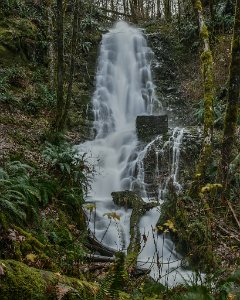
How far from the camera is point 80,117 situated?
1655cm

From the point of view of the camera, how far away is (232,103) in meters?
8.80

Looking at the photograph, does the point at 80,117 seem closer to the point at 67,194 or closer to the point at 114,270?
the point at 67,194

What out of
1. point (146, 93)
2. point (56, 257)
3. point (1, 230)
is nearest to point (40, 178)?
point (56, 257)

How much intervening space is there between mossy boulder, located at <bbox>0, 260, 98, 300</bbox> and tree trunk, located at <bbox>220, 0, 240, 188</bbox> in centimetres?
622

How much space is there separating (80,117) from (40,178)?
316 inches

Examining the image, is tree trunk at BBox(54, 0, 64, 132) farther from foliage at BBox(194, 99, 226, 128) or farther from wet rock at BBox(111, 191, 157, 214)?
foliage at BBox(194, 99, 226, 128)

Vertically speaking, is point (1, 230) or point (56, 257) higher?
point (1, 230)

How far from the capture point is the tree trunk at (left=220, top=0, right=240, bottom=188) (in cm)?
848

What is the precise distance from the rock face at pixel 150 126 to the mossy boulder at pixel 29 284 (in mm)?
12087

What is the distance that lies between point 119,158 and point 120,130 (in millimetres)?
2681

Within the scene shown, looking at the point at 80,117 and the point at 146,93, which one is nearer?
the point at 80,117

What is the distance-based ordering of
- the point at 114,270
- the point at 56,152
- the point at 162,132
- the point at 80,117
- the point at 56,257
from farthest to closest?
1. the point at 80,117
2. the point at 162,132
3. the point at 56,152
4. the point at 56,257
5. the point at 114,270

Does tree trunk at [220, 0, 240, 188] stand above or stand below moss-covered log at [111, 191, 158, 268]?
above

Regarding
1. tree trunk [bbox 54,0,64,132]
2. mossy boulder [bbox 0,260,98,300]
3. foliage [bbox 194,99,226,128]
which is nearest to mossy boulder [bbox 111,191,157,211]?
tree trunk [bbox 54,0,64,132]
